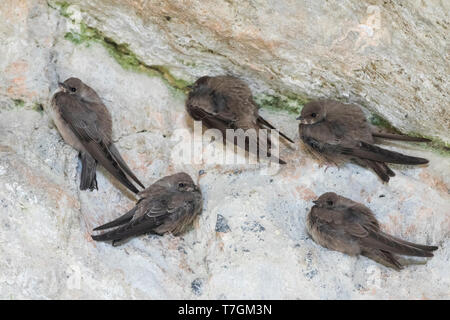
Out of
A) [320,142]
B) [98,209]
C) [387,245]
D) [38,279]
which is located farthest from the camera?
[320,142]

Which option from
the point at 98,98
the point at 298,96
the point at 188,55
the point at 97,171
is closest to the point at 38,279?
the point at 97,171

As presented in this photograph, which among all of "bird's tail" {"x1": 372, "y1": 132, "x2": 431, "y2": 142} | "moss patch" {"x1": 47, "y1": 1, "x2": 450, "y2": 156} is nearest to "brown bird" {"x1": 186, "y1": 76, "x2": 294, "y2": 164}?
"moss patch" {"x1": 47, "y1": 1, "x2": 450, "y2": 156}

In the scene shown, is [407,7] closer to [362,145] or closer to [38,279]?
[362,145]

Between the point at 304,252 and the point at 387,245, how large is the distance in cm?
34

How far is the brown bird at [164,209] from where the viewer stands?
10.5ft

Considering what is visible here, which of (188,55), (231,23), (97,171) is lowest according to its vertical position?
(97,171)

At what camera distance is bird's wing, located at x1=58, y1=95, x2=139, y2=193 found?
11.2 feet

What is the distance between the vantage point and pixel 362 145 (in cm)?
352

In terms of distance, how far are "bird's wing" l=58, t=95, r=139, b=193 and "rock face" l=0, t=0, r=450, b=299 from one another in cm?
9

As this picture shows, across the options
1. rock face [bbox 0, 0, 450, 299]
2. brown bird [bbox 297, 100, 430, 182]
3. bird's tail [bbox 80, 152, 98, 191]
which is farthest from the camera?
brown bird [bbox 297, 100, 430, 182]

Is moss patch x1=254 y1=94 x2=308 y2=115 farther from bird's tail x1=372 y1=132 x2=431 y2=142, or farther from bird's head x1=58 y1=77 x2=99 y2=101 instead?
bird's head x1=58 y1=77 x2=99 y2=101

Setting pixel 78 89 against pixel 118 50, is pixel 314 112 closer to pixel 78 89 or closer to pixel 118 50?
pixel 118 50

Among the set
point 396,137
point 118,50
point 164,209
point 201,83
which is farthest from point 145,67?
point 396,137

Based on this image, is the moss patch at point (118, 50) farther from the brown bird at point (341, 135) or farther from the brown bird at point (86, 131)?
the brown bird at point (341, 135)
